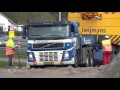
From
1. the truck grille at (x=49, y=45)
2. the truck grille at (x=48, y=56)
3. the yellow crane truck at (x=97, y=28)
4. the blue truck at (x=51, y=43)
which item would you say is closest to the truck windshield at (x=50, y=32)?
the blue truck at (x=51, y=43)

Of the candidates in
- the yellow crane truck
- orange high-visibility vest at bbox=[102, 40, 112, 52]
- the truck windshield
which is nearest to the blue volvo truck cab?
the truck windshield

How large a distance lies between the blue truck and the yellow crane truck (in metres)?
2.81

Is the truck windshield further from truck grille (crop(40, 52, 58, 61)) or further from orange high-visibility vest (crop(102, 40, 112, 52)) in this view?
orange high-visibility vest (crop(102, 40, 112, 52))

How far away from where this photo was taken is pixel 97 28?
76.4 ft

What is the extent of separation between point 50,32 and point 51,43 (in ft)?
1.88

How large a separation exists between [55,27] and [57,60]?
165 centimetres

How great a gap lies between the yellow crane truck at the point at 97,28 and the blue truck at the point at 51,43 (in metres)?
2.81

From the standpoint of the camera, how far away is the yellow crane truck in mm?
22797

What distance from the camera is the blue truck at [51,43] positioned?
19.2m

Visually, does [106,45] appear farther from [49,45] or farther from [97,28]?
[49,45]

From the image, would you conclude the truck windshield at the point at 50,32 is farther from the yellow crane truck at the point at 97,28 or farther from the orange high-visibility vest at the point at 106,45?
the yellow crane truck at the point at 97,28
